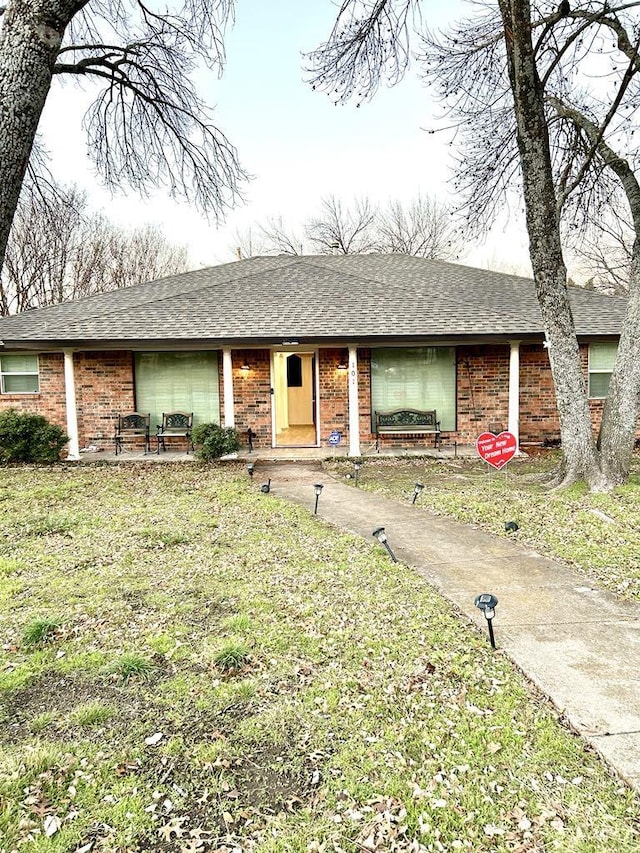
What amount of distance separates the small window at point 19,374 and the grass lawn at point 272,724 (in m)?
8.36

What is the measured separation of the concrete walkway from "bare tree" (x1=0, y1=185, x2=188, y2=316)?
2306cm

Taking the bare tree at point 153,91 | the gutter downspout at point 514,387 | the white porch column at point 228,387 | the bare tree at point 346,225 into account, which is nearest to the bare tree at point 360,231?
the bare tree at point 346,225

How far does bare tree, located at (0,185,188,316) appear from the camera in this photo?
25969 millimetres

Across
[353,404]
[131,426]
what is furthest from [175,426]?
[353,404]

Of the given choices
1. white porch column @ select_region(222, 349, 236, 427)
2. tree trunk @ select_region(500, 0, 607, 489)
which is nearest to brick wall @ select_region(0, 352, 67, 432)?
white porch column @ select_region(222, 349, 236, 427)

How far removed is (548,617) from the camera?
3.71 m

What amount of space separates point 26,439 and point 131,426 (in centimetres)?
215

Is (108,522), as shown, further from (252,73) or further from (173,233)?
(173,233)

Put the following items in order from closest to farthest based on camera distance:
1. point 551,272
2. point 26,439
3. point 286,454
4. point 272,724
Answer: point 272,724 → point 551,272 → point 26,439 → point 286,454

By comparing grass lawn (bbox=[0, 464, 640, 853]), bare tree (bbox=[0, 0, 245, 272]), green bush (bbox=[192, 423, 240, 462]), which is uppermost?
bare tree (bbox=[0, 0, 245, 272])

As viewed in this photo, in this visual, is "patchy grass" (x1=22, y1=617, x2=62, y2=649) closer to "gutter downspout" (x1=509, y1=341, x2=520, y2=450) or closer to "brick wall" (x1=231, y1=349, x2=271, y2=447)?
"brick wall" (x1=231, y1=349, x2=271, y2=447)

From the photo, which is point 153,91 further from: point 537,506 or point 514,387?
point 514,387

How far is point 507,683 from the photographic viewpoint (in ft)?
9.66

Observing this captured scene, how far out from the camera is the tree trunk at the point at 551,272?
24.5ft
